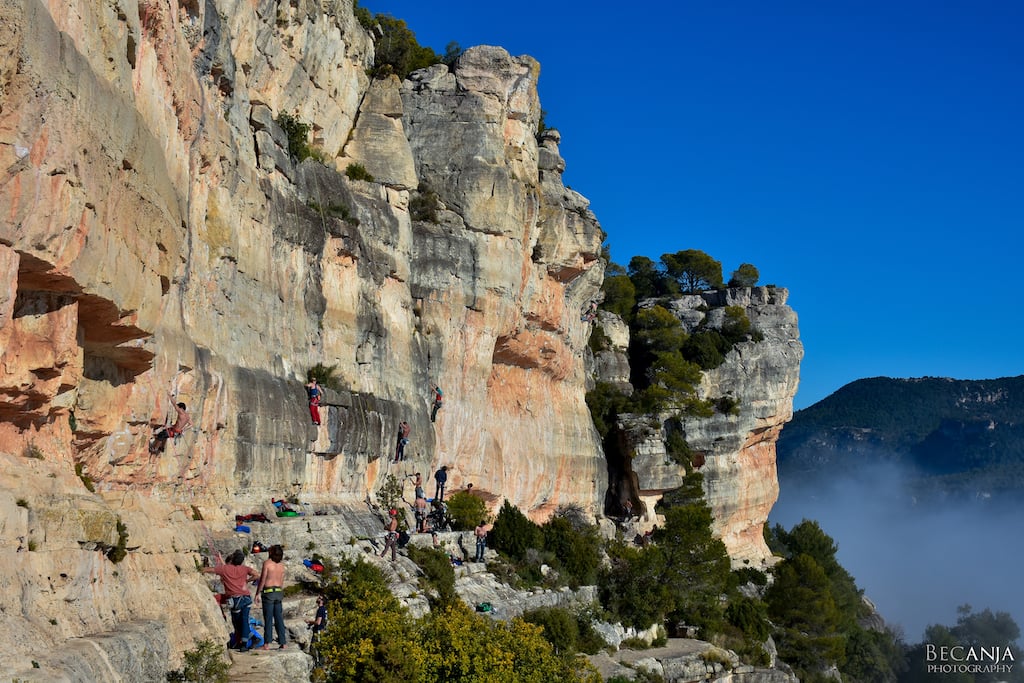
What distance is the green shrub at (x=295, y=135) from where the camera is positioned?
2772 centimetres

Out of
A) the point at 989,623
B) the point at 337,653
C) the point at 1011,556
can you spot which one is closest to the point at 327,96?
the point at 337,653

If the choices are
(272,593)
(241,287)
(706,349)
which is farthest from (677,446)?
(272,593)

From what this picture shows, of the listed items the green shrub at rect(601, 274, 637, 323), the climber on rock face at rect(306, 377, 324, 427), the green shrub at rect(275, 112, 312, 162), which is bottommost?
the climber on rock face at rect(306, 377, 324, 427)

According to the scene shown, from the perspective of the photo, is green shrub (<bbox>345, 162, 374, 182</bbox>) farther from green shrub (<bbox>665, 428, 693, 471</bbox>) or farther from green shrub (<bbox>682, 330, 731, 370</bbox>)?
green shrub (<bbox>682, 330, 731, 370</bbox>)

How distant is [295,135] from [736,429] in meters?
37.2

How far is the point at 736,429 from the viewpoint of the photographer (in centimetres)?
5712

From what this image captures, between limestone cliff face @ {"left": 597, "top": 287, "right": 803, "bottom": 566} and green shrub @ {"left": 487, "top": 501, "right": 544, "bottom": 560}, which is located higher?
limestone cliff face @ {"left": 597, "top": 287, "right": 803, "bottom": 566}

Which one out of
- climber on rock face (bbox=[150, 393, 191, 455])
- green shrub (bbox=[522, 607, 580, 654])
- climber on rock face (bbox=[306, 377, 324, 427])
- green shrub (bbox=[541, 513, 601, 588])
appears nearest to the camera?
climber on rock face (bbox=[150, 393, 191, 455])

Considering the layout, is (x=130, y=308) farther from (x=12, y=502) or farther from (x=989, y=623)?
(x=989, y=623)

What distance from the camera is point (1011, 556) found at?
17338 centimetres

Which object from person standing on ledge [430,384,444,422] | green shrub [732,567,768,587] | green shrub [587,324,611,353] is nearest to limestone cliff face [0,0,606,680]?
person standing on ledge [430,384,444,422]

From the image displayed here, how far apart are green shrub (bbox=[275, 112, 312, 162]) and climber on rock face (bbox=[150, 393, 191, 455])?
11.7m

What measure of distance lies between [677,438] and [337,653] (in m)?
43.6

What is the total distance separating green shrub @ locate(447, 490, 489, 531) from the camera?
32.1m
